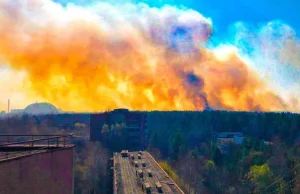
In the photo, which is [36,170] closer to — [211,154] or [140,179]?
[140,179]

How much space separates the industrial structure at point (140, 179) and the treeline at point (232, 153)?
17.5 feet

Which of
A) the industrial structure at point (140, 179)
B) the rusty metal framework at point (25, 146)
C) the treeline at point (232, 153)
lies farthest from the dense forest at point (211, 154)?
the rusty metal framework at point (25, 146)

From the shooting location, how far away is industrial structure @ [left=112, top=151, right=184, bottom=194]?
23.6 metres

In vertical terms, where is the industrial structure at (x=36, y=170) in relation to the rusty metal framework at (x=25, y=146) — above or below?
below

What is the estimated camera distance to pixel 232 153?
58.2 meters

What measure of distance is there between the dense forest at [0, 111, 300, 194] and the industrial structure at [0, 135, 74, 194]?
21396 mm

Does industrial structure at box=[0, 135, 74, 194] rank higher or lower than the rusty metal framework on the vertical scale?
lower

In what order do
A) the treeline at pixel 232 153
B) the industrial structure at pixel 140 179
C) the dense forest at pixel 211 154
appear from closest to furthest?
the industrial structure at pixel 140 179 → the treeline at pixel 232 153 → the dense forest at pixel 211 154

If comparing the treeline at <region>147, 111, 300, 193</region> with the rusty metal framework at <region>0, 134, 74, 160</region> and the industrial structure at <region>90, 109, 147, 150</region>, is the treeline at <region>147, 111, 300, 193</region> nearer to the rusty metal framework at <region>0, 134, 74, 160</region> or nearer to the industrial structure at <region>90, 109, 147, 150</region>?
the industrial structure at <region>90, 109, 147, 150</region>

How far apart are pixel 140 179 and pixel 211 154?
33.6 m

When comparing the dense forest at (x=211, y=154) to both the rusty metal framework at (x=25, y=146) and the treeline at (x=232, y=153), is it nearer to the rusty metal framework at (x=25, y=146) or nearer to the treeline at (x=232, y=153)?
the treeline at (x=232, y=153)

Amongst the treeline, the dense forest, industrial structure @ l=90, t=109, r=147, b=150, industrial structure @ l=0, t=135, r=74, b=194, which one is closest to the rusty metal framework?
industrial structure @ l=0, t=135, r=74, b=194

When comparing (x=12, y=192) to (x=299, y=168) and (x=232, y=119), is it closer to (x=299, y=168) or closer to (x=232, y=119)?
(x=299, y=168)

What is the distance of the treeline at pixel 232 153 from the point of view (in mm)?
39094
